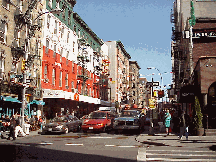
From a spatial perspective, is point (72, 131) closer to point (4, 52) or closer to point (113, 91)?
point (4, 52)

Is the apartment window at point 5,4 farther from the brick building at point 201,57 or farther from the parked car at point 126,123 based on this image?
the brick building at point 201,57

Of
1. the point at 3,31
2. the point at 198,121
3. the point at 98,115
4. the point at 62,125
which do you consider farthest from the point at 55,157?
the point at 3,31

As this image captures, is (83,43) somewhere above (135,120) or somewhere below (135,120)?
above

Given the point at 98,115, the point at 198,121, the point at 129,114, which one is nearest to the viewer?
the point at 198,121

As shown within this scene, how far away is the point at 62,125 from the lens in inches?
900

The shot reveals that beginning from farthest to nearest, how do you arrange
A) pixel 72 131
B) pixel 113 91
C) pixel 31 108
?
pixel 113 91, pixel 31 108, pixel 72 131

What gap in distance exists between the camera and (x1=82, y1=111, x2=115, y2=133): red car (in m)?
23.5

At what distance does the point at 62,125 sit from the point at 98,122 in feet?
9.58

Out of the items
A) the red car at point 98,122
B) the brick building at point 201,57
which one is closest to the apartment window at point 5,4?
the red car at point 98,122

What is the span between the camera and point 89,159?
34.8 ft

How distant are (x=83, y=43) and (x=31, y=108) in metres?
20.6

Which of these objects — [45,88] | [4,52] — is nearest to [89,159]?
[4,52]

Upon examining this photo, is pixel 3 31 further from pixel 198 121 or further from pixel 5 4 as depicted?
pixel 198 121

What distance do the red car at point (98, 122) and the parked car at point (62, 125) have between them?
1.29 metres
